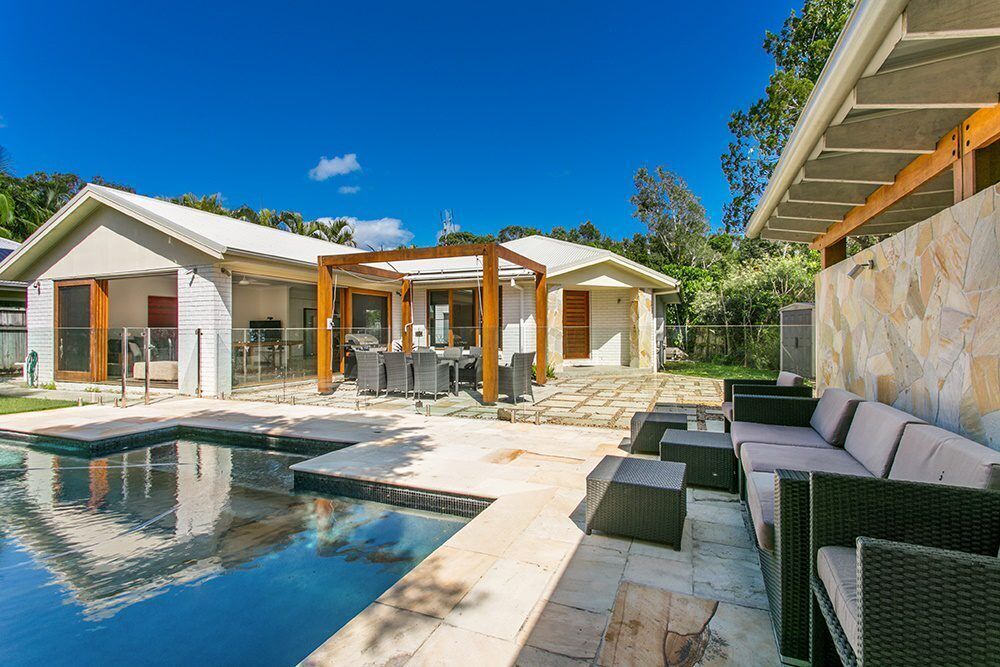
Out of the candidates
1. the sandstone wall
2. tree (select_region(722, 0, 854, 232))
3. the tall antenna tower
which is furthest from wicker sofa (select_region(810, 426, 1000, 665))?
tree (select_region(722, 0, 854, 232))

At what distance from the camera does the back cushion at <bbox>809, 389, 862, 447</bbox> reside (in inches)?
142

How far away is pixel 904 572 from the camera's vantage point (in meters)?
1.36

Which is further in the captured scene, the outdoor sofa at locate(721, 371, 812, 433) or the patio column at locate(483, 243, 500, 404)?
the patio column at locate(483, 243, 500, 404)

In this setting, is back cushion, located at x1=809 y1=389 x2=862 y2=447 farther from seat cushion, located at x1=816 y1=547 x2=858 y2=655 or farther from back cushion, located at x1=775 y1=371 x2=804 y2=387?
seat cushion, located at x1=816 y1=547 x2=858 y2=655

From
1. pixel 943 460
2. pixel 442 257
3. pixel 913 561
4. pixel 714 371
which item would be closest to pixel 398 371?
pixel 442 257

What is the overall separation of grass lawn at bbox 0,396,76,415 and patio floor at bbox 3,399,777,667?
6.69m

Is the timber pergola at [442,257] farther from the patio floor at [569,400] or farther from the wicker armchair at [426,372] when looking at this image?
the wicker armchair at [426,372]

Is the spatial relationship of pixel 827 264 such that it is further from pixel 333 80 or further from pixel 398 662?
pixel 333 80

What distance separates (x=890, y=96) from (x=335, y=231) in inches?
1314

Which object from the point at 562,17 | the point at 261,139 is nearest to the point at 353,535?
the point at 562,17

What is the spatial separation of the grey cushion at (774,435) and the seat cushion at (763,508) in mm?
961

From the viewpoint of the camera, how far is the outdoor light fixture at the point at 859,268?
4469 mm

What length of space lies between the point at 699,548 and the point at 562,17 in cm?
1788

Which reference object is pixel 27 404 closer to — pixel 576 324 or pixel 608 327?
pixel 576 324
